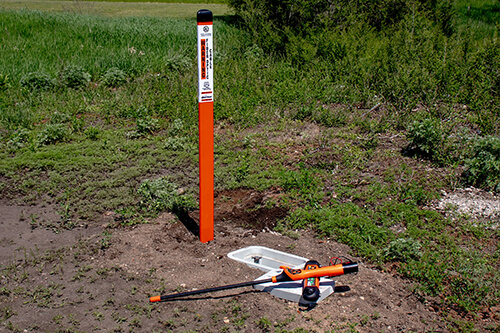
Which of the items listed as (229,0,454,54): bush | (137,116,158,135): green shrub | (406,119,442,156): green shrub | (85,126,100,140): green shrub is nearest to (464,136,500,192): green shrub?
(406,119,442,156): green shrub

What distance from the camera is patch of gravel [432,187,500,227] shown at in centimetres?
474

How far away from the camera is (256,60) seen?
9172 millimetres

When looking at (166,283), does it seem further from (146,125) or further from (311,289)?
(146,125)

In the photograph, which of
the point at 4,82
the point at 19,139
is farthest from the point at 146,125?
the point at 4,82

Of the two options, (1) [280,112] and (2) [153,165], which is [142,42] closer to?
(1) [280,112]

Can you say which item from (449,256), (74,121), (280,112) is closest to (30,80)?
(74,121)

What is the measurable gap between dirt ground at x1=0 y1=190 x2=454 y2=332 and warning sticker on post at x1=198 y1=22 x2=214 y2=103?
1397 mm

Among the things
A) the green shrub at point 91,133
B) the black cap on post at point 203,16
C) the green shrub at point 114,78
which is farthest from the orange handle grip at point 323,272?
the green shrub at point 114,78

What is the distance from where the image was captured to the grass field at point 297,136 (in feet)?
14.6

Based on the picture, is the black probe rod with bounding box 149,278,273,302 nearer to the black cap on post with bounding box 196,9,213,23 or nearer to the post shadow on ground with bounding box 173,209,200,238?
the post shadow on ground with bounding box 173,209,200,238

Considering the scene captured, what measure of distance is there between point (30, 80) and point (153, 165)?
11.8 ft

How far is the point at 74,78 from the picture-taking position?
8117 millimetres

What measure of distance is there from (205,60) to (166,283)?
1818 mm

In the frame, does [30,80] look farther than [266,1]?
No
